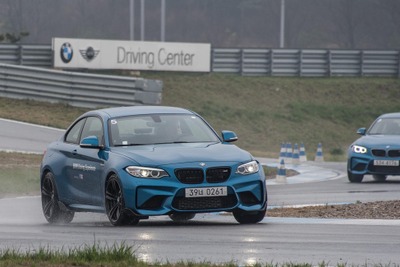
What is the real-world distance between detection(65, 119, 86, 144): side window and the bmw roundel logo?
30.2m

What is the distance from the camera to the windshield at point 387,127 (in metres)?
24.8

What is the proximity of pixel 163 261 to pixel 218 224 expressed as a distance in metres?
4.16

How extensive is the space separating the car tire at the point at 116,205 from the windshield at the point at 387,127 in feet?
40.1

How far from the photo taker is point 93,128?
14.8 m

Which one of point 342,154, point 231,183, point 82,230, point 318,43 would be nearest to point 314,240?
point 231,183

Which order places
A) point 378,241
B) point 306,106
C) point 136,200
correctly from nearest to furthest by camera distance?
point 378,241, point 136,200, point 306,106

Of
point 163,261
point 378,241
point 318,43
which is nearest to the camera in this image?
point 163,261

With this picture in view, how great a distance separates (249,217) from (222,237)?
189 cm

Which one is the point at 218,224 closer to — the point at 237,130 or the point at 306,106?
the point at 237,130

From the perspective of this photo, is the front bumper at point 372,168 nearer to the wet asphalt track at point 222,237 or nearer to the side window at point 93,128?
the wet asphalt track at point 222,237

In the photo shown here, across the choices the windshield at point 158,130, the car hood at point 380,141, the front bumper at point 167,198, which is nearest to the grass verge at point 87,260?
the front bumper at point 167,198

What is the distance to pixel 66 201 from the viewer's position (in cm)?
1474

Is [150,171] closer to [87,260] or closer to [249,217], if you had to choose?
[249,217]

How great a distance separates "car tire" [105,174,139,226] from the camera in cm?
1321
